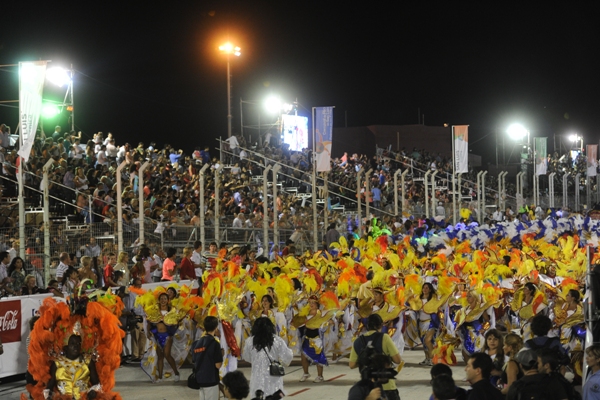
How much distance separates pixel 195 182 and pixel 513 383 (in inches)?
629

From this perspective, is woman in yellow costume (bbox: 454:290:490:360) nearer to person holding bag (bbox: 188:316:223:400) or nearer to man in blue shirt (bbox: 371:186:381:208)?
person holding bag (bbox: 188:316:223:400)

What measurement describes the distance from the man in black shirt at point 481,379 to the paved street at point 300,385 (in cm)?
431

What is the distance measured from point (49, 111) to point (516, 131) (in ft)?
141

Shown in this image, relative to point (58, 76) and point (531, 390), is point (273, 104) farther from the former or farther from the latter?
point (531, 390)

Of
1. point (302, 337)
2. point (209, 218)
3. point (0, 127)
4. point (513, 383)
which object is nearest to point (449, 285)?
point (302, 337)

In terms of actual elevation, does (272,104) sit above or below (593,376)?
above

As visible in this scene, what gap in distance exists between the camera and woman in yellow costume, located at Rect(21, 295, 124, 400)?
24.9 ft

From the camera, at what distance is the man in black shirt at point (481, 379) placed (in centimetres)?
564

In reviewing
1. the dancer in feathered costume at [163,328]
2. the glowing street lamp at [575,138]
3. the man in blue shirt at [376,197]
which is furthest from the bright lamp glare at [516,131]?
the dancer in feathered costume at [163,328]

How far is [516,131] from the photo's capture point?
2430 inches

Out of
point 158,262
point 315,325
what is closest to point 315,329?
point 315,325

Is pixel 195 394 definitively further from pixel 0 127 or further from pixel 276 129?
pixel 276 129

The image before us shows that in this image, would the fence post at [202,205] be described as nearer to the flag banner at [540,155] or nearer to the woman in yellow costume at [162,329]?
the woman in yellow costume at [162,329]

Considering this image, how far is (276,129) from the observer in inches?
1537
